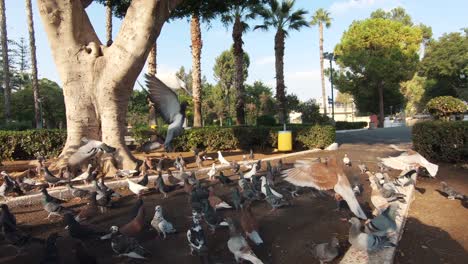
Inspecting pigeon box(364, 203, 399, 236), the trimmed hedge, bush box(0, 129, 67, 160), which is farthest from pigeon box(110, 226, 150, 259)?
bush box(0, 129, 67, 160)

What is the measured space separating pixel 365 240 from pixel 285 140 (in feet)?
34.0

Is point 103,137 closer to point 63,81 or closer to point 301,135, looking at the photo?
point 63,81

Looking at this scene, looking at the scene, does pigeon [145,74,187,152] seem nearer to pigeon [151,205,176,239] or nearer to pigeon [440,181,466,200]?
pigeon [151,205,176,239]

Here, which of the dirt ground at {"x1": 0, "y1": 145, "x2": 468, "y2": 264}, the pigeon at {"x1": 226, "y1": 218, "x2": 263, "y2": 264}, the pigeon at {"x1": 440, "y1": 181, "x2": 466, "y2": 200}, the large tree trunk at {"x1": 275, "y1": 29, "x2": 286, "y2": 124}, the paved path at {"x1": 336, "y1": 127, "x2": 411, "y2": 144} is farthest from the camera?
the large tree trunk at {"x1": 275, "y1": 29, "x2": 286, "y2": 124}

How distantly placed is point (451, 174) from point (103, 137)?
9249mm

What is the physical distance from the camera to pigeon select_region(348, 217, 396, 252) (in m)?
3.82

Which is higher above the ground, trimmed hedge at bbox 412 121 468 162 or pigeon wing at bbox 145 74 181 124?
pigeon wing at bbox 145 74 181 124

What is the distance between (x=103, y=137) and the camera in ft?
30.8

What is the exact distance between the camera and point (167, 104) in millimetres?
8602

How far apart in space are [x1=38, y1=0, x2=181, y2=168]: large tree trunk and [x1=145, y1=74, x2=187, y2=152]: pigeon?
97cm

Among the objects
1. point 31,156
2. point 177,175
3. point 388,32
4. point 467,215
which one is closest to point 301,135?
point 177,175

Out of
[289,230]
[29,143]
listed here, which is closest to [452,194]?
[289,230]

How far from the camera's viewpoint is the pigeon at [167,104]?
8430 millimetres

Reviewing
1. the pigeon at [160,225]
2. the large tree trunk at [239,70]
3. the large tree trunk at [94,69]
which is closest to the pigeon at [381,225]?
→ the pigeon at [160,225]
